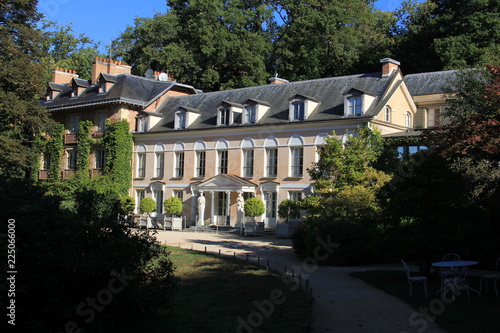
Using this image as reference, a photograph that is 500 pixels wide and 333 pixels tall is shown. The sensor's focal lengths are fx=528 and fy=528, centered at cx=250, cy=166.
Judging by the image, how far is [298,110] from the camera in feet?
107

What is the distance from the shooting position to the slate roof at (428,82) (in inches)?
1347

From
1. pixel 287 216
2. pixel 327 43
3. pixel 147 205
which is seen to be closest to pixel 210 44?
pixel 327 43

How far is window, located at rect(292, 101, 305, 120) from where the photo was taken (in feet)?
107

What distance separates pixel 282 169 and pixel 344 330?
2354 cm

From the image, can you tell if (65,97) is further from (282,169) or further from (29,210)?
(29,210)

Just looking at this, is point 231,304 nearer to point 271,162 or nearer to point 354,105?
point 354,105

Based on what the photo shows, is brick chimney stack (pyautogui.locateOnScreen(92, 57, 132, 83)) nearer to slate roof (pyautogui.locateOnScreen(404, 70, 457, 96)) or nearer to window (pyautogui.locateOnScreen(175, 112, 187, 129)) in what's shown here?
window (pyautogui.locateOnScreen(175, 112, 187, 129))

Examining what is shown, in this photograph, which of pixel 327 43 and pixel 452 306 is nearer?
pixel 452 306

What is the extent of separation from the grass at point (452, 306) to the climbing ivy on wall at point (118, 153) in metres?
27.5

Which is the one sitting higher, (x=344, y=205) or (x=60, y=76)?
(x=60, y=76)

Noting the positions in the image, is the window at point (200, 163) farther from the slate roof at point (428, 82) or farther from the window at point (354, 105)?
the slate roof at point (428, 82)

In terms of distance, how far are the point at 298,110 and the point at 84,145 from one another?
18.2 meters

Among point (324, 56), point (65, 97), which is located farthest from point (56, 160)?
point (324, 56)

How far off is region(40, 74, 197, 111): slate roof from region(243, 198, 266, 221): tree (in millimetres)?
13441
